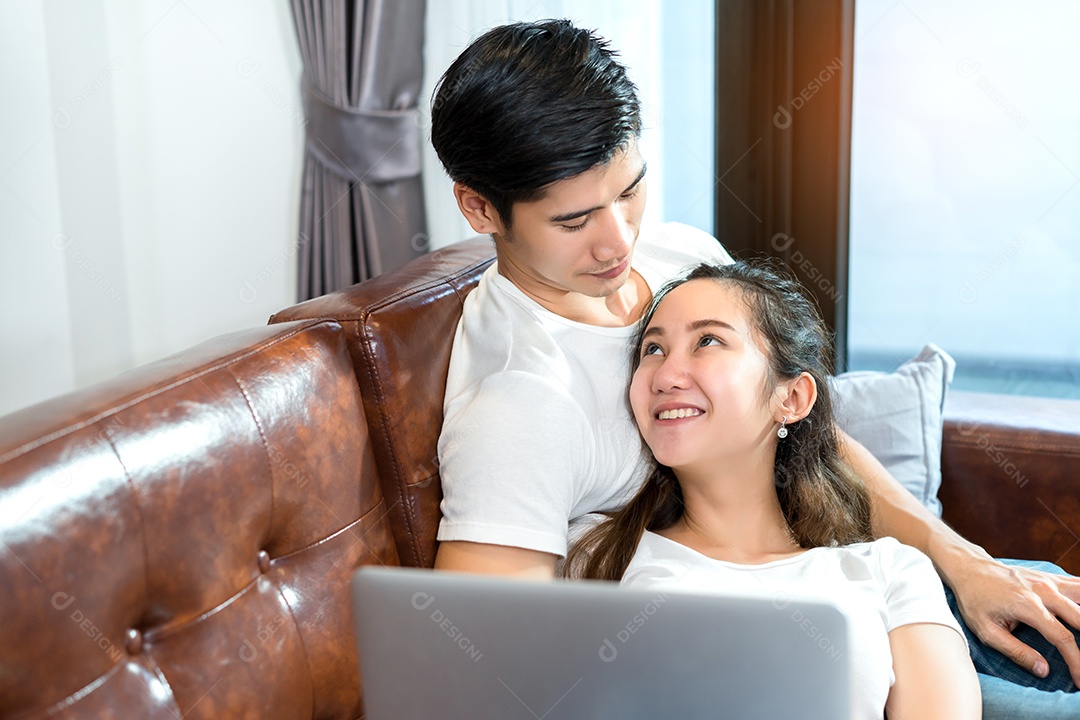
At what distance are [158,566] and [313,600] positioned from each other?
0.23 meters

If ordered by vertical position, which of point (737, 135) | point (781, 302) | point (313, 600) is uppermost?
point (737, 135)

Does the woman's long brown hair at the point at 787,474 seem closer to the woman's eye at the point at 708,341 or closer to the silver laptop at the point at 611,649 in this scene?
the woman's eye at the point at 708,341

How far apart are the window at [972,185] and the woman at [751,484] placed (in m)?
0.86

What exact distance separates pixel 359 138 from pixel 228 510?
1.64m

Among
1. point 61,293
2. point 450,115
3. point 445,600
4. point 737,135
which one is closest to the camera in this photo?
point 445,600

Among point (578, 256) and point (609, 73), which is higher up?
point (609, 73)

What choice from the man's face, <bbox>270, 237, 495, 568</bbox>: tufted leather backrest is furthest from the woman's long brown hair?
<bbox>270, 237, 495, 568</bbox>: tufted leather backrest

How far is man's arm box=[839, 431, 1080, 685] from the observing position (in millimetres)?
1295

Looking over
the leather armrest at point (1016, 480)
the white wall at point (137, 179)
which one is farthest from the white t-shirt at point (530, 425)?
the white wall at point (137, 179)

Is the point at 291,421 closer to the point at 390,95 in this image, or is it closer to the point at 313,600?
the point at 313,600

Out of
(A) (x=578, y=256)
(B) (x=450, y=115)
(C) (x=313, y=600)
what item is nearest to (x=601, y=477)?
(A) (x=578, y=256)

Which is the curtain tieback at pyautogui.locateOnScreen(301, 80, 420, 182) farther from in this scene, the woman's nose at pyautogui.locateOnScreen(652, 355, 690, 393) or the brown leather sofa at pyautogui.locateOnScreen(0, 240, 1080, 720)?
the woman's nose at pyautogui.locateOnScreen(652, 355, 690, 393)

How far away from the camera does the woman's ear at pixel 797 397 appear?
1452 millimetres

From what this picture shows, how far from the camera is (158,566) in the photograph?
1030 mm
